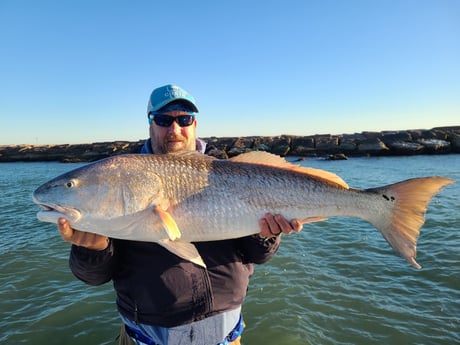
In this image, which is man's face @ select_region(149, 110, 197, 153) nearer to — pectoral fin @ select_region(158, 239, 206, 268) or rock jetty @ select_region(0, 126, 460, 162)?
pectoral fin @ select_region(158, 239, 206, 268)

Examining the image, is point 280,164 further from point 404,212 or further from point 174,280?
point 174,280

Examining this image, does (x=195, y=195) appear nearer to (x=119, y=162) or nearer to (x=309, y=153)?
(x=119, y=162)

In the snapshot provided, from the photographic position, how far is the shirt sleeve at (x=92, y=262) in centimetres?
274

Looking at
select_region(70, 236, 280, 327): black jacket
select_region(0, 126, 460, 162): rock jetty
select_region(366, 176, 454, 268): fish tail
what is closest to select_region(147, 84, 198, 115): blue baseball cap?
select_region(70, 236, 280, 327): black jacket

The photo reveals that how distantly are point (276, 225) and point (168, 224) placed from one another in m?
0.97

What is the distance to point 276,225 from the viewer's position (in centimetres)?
297

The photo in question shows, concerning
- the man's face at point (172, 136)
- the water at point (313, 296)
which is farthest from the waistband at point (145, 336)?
the water at point (313, 296)

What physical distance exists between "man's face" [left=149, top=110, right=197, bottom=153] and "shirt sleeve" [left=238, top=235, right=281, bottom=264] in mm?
1167

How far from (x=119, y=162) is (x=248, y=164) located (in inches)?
46.1

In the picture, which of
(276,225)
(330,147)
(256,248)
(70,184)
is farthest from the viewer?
(330,147)

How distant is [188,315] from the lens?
2854 mm

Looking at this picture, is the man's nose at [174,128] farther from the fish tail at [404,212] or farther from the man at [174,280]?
the fish tail at [404,212]

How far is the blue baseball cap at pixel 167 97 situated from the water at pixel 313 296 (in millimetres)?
4237

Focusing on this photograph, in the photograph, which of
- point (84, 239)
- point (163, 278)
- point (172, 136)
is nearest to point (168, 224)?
point (163, 278)
